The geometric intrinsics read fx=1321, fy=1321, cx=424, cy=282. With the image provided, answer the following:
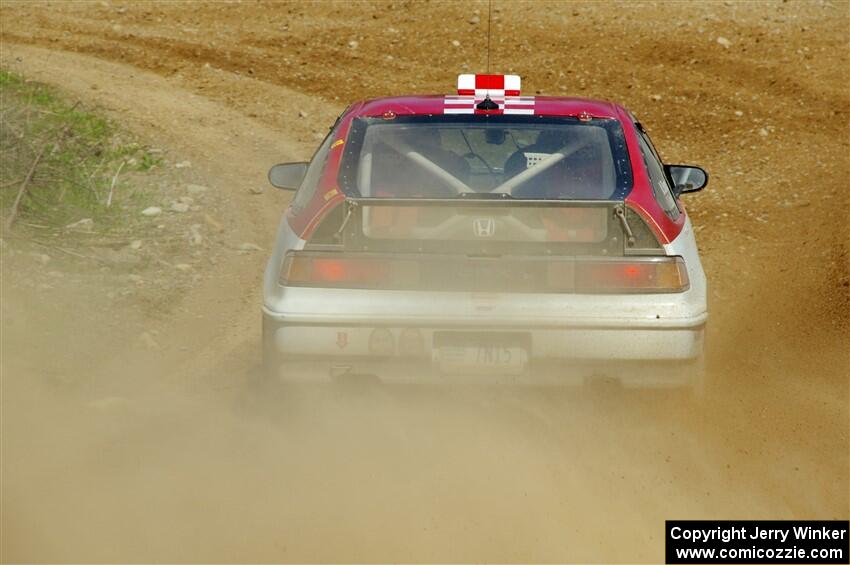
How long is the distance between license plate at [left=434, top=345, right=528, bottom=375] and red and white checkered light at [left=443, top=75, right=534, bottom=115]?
1.33 meters

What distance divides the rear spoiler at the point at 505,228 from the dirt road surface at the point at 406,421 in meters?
0.62

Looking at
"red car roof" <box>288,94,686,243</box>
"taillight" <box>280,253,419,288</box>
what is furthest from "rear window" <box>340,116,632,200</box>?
"taillight" <box>280,253,419,288</box>

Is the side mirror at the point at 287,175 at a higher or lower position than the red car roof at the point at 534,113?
lower

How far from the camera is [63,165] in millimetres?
11672

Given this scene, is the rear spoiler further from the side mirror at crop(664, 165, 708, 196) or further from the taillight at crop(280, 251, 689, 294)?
the side mirror at crop(664, 165, 708, 196)

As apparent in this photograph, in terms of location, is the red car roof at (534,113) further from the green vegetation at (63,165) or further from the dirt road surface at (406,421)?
the green vegetation at (63,165)

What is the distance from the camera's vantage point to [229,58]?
1869 centimetres

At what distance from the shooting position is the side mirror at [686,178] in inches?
266

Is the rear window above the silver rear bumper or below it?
above

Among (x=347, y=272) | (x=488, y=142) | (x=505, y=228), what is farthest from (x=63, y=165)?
(x=505, y=228)

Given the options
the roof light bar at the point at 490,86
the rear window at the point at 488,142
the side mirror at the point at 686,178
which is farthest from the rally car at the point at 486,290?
the roof light bar at the point at 490,86

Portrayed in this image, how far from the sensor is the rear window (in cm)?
593

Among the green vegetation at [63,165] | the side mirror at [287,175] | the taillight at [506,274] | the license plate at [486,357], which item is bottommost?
the green vegetation at [63,165]

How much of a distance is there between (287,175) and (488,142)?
117 centimetres
